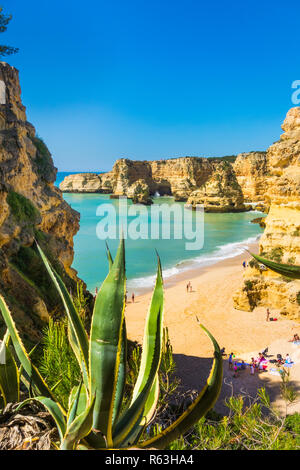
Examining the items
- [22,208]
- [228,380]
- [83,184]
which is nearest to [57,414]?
[22,208]

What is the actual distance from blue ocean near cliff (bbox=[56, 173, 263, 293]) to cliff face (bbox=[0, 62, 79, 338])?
10702 mm

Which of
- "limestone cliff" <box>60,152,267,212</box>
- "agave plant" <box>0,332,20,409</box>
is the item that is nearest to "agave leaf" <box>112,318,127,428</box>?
"agave plant" <box>0,332,20,409</box>

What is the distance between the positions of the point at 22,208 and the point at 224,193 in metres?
56.1

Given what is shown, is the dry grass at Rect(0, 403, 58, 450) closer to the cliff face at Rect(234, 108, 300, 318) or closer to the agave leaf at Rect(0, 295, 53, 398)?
the agave leaf at Rect(0, 295, 53, 398)

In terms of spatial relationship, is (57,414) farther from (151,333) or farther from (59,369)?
(59,369)

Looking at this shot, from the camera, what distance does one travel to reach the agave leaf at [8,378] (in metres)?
2.27

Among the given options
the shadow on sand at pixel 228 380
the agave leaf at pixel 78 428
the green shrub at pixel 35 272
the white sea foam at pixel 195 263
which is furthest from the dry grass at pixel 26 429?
the white sea foam at pixel 195 263

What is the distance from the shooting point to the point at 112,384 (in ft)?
5.90

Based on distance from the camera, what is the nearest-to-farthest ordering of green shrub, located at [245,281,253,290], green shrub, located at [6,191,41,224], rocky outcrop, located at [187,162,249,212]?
green shrub, located at [6,191,41,224]
green shrub, located at [245,281,253,290]
rocky outcrop, located at [187,162,249,212]

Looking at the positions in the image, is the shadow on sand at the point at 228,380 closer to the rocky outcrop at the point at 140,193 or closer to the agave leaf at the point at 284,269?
the agave leaf at the point at 284,269

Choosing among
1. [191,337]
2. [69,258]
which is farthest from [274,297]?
[69,258]

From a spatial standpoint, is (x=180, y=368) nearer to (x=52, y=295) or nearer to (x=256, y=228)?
(x=52, y=295)

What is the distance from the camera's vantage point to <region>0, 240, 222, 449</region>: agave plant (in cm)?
175

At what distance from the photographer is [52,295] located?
20.8 ft
